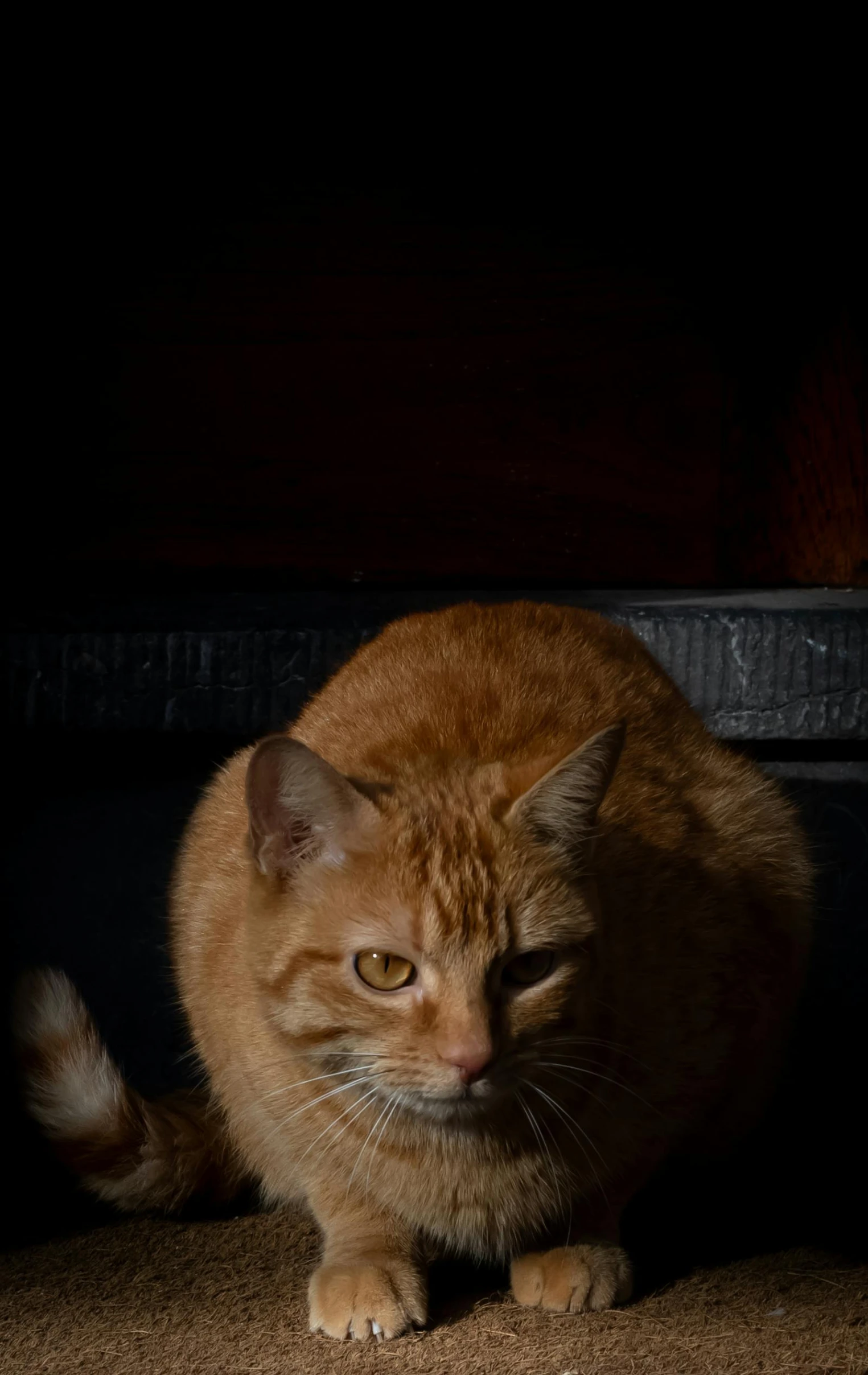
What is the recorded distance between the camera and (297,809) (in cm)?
150

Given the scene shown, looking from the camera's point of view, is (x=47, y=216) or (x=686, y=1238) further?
(x=47, y=216)

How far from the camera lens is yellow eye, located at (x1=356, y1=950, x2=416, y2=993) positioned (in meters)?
1.45

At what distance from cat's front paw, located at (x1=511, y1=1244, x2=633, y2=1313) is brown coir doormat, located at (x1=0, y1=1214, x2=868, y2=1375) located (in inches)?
0.6

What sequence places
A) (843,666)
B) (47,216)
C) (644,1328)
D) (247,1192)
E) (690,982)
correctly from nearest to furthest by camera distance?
(644,1328) → (690,982) → (247,1192) → (843,666) → (47,216)

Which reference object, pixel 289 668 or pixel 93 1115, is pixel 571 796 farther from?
pixel 289 668

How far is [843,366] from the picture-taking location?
2.66 meters

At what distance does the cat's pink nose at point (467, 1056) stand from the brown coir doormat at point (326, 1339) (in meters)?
0.37

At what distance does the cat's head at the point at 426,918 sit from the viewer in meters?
1.42

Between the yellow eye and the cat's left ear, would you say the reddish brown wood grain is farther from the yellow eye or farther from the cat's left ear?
the yellow eye

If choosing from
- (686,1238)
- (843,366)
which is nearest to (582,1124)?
(686,1238)

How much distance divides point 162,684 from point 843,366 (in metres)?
1.50

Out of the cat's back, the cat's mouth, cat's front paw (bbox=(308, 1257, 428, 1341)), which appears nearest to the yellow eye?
the cat's mouth

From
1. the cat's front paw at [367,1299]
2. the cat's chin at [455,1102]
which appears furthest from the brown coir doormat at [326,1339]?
the cat's chin at [455,1102]

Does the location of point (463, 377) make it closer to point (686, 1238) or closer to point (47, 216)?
Answer: point (47, 216)
